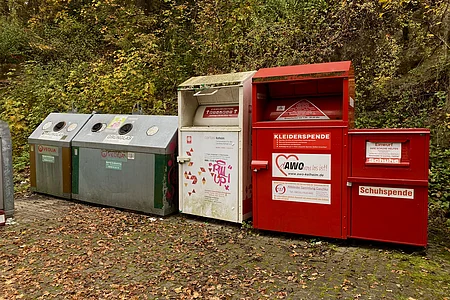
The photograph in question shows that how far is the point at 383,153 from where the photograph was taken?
3736 mm

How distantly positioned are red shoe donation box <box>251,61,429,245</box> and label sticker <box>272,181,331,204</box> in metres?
0.01

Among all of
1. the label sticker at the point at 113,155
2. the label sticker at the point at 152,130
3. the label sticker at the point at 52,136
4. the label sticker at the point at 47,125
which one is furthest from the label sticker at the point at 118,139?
the label sticker at the point at 47,125

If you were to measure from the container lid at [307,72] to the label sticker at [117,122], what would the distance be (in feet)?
7.85

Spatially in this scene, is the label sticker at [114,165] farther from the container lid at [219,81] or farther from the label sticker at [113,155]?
the container lid at [219,81]

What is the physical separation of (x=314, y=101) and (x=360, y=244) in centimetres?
162

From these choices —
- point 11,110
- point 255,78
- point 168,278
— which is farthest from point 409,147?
point 11,110

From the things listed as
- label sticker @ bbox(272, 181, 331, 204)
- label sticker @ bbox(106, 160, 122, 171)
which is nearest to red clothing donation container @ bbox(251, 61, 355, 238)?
label sticker @ bbox(272, 181, 331, 204)

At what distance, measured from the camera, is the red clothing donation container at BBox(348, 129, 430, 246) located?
3.58 meters

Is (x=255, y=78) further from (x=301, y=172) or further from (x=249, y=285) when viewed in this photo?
(x=249, y=285)

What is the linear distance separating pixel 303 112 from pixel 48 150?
13.8 feet

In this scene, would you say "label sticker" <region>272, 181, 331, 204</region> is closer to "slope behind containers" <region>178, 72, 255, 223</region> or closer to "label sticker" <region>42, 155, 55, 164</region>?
"slope behind containers" <region>178, 72, 255, 223</region>

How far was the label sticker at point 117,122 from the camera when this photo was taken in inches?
224

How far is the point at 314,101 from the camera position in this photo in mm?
4289

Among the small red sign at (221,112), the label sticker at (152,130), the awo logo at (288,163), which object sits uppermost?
the small red sign at (221,112)
